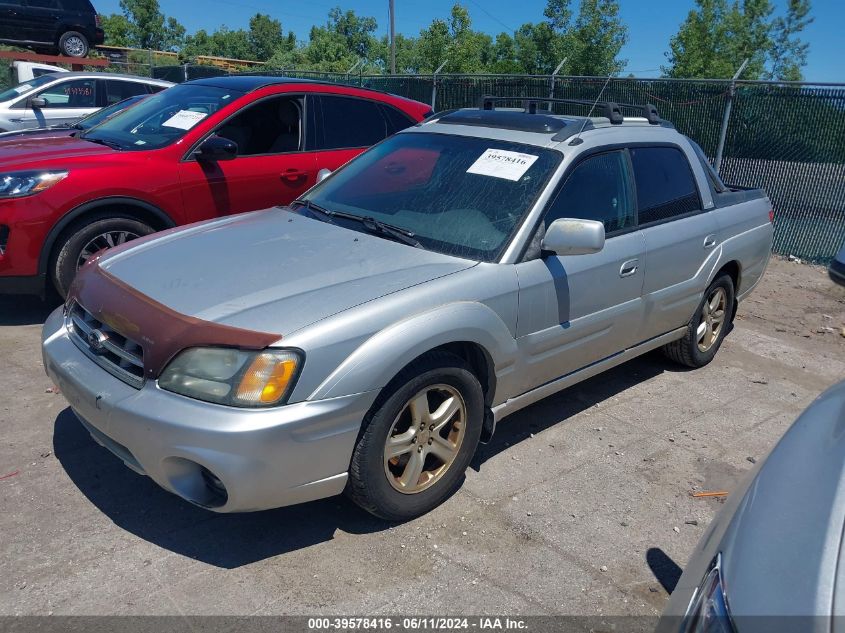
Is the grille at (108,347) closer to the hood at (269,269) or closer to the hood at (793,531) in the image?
the hood at (269,269)

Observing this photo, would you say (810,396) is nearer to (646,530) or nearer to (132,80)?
(646,530)

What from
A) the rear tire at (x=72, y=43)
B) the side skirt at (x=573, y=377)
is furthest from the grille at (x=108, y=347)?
the rear tire at (x=72, y=43)

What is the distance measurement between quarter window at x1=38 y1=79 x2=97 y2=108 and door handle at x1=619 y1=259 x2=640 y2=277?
926cm

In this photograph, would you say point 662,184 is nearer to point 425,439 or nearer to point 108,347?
point 425,439

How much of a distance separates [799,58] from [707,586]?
161 feet

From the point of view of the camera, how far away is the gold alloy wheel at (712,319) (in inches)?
204

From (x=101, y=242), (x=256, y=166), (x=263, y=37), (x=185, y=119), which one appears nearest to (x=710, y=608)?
(x=101, y=242)

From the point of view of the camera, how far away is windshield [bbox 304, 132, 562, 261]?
360cm

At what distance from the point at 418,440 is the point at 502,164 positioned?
160cm

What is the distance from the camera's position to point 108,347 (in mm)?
3041

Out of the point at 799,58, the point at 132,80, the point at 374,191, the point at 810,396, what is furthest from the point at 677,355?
the point at 799,58

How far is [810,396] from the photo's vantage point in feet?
16.8

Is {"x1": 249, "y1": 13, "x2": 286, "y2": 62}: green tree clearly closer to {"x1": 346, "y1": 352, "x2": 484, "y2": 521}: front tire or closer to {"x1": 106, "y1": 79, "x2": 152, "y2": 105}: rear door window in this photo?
{"x1": 106, "y1": 79, "x2": 152, "y2": 105}: rear door window

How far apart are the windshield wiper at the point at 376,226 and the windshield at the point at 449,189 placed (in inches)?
1.4
